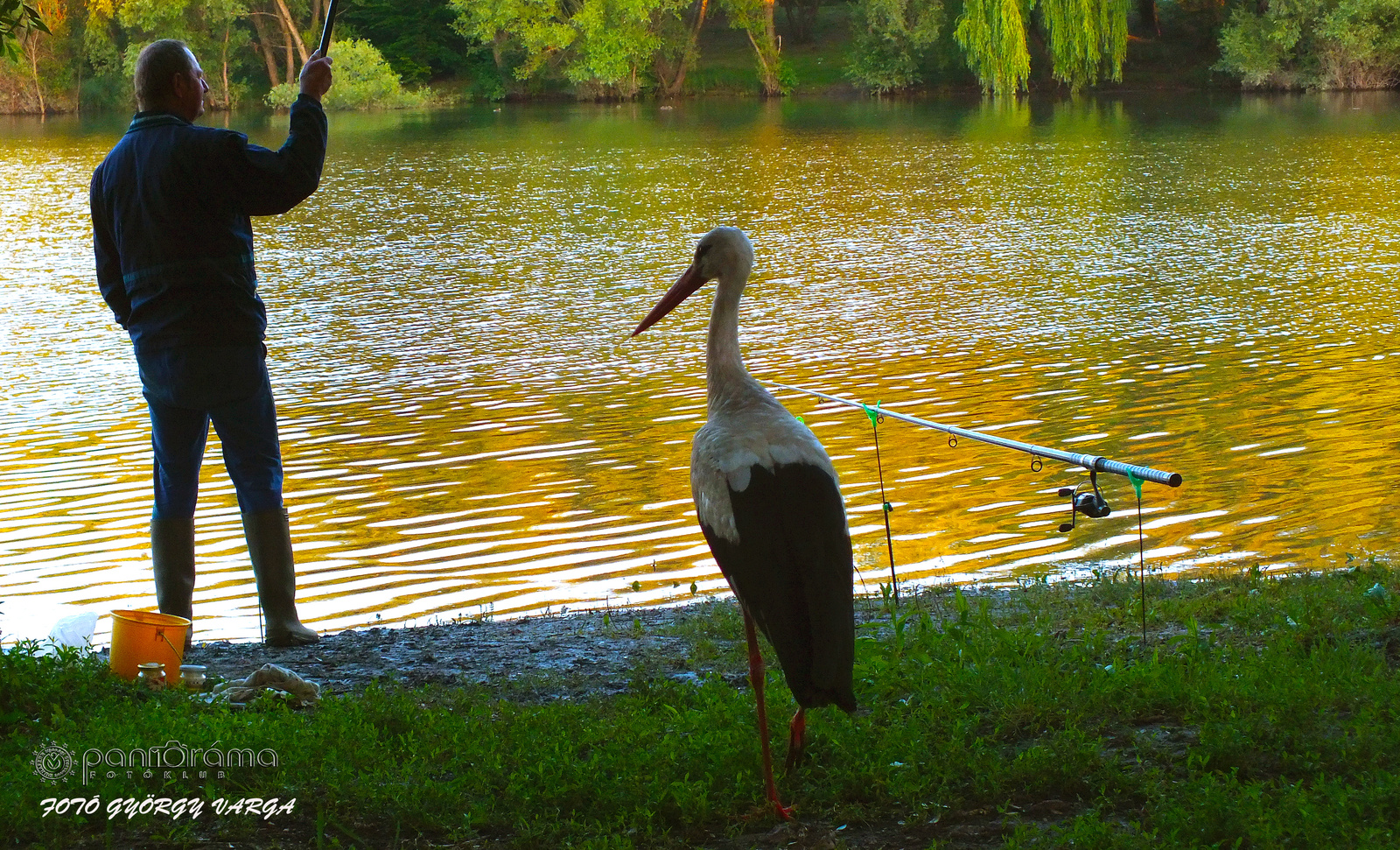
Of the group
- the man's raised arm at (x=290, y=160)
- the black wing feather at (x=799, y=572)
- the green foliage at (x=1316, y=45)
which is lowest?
the black wing feather at (x=799, y=572)

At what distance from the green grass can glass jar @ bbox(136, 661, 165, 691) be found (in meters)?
0.18

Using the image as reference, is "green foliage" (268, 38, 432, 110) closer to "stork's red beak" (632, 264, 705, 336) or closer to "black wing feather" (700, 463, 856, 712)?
"stork's red beak" (632, 264, 705, 336)

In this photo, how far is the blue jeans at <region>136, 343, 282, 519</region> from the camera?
5180mm

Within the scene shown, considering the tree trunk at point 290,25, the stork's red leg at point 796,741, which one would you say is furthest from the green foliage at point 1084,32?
the stork's red leg at point 796,741

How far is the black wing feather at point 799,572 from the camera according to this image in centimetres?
369

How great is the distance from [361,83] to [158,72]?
6021 cm

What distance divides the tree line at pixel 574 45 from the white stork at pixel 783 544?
49.3m

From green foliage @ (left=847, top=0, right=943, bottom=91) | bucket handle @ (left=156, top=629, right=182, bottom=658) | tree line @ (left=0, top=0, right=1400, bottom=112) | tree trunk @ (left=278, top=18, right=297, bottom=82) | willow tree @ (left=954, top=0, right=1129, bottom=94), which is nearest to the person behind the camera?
bucket handle @ (left=156, top=629, right=182, bottom=658)

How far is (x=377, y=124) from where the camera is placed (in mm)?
54000

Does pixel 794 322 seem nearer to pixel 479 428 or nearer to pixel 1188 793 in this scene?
pixel 479 428

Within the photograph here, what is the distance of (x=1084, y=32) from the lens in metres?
48.5

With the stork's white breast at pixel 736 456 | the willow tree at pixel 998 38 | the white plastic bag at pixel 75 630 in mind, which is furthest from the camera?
the willow tree at pixel 998 38

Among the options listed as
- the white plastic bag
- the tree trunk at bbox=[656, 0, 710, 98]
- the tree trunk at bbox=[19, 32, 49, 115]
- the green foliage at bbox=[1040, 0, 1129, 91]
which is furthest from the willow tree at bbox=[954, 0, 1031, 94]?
the white plastic bag

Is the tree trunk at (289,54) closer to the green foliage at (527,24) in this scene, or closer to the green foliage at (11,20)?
the green foliage at (527,24)
